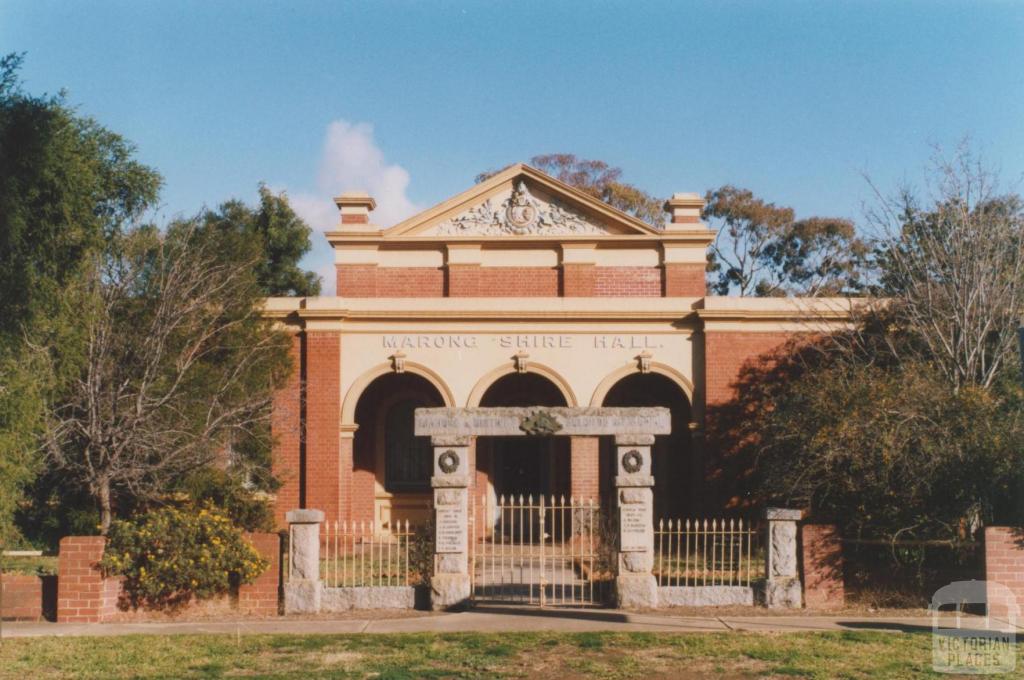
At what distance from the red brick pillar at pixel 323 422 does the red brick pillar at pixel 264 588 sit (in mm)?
7469

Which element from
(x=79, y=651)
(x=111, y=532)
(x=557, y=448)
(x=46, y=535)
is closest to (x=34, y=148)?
(x=111, y=532)

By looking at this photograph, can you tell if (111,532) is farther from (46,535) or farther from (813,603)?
(813,603)

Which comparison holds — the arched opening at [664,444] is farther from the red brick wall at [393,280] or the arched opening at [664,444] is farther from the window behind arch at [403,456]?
the red brick wall at [393,280]

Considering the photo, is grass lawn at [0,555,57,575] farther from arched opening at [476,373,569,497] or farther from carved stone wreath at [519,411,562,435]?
arched opening at [476,373,569,497]

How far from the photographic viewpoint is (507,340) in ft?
70.1

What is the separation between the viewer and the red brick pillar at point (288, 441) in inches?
818

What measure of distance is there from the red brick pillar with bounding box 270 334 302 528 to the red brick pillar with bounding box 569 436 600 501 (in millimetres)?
5752

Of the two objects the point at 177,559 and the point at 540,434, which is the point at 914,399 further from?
the point at 177,559

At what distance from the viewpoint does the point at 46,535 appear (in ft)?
62.2

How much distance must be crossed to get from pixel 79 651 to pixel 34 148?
653 cm

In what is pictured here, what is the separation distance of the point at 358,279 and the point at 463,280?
97.2 inches

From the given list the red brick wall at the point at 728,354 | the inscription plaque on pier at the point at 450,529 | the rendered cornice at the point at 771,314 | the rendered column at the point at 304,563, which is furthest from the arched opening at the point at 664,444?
the rendered column at the point at 304,563

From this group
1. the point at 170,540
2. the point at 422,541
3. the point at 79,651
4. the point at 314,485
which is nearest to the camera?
the point at 79,651

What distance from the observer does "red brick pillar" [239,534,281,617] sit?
12.9m
